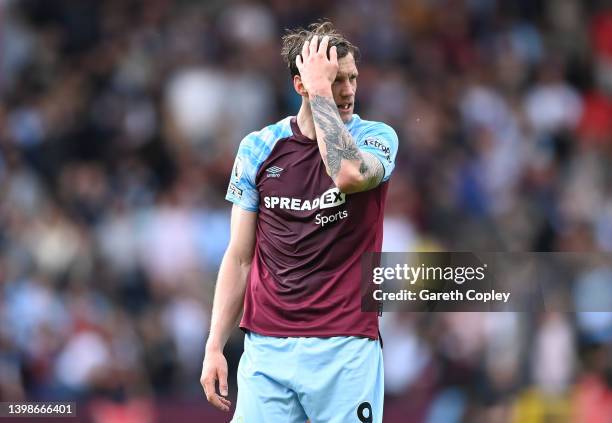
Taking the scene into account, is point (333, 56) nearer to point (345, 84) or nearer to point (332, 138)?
point (345, 84)

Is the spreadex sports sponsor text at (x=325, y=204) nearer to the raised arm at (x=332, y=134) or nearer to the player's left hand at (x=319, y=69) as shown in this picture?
the raised arm at (x=332, y=134)

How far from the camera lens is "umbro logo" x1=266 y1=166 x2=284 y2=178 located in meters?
5.63

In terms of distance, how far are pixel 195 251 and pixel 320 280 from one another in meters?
6.36

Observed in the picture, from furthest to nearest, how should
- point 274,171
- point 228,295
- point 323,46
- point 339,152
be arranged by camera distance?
point 228,295, point 274,171, point 323,46, point 339,152

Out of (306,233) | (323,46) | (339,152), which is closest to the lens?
(339,152)

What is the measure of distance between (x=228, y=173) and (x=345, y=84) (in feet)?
23.2

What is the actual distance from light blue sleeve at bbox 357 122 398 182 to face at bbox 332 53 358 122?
14 cm

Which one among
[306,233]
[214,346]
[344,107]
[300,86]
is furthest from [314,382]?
[300,86]

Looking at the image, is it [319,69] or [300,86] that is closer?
[319,69]

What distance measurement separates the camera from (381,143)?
5.59m

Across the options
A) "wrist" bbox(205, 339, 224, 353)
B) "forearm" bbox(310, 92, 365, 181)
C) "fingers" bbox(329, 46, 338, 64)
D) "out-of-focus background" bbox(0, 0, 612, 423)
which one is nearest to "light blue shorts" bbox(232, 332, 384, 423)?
"wrist" bbox(205, 339, 224, 353)

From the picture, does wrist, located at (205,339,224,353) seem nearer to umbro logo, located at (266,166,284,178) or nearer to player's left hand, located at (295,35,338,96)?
umbro logo, located at (266,166,284,178)

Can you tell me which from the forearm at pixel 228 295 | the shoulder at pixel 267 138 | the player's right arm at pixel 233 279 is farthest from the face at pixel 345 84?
the forearm at pixel 228 295

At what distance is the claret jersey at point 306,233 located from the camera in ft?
18.0
